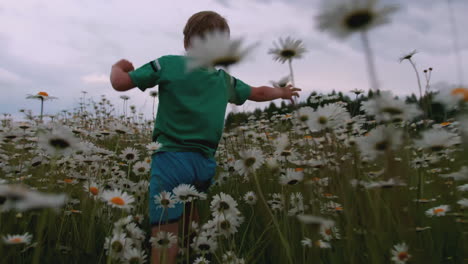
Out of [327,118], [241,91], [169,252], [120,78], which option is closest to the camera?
[327,118]

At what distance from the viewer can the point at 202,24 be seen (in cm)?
218

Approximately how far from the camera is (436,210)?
155cm

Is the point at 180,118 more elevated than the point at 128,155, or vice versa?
the point at 180,118

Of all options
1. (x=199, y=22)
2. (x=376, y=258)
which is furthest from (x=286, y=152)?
(x=376, y=258)

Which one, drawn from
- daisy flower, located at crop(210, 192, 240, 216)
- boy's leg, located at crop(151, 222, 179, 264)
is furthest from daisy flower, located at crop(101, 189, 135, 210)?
daisy flower, located at crop(210, 192, 240, 216)

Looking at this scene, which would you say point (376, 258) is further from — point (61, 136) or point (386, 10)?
point (61, 136)

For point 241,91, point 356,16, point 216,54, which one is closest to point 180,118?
point 241,91

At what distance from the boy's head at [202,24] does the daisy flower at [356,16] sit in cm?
143

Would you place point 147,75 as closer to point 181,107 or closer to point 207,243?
point 181,107

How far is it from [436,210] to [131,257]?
133cm

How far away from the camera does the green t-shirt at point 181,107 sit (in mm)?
1979

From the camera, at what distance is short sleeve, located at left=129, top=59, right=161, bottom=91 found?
1.91 m

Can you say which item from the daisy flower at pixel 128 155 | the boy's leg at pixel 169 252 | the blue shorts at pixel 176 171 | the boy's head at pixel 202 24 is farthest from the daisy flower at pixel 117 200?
the boy's head at pixel 202 24

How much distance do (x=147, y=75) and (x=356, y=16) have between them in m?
1.38
